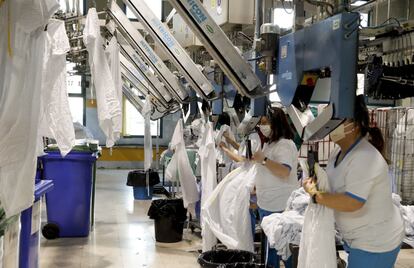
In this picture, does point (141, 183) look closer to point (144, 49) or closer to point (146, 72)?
point (146, 72)

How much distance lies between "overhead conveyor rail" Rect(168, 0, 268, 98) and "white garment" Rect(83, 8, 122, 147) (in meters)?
1.06

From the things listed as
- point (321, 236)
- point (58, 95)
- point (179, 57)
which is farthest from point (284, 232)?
point (179, 57)

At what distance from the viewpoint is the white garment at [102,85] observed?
3562 millimetres

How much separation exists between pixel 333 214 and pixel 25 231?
69.9 inches

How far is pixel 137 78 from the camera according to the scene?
7.10 meters

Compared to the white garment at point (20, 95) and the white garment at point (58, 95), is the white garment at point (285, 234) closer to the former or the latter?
the white garment at point (20, 95)

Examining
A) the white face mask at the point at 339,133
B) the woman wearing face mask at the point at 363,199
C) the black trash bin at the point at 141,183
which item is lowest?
the black trash bin at the point at 141,183

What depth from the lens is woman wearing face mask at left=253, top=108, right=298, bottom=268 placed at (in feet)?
10.4

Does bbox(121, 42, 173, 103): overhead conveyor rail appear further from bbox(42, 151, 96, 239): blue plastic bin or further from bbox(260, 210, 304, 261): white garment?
bbox(260, 210, 304, 261): white garment

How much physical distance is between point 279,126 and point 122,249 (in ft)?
7.05

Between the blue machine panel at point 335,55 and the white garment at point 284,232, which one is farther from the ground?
the blue machine panel at point 335,55

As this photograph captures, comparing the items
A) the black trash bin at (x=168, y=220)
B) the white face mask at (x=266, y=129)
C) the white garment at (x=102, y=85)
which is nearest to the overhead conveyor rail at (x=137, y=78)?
the black trash bin at (x=168, y=220)

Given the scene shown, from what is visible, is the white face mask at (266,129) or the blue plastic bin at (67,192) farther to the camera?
the blue plastic bin at (67,192)

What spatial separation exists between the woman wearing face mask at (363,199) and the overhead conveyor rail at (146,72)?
4244 mm
